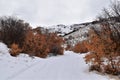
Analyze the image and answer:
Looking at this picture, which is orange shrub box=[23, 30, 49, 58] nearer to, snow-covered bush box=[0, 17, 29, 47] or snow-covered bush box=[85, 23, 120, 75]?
snow-covered bush box=[0, 17, 29, 47]

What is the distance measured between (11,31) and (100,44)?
29330 millimetres

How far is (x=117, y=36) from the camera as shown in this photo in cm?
3278

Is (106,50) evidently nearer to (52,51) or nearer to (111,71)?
(111,71)

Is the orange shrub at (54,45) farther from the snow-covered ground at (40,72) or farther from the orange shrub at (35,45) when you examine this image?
the snow-covered ground at (40,72)

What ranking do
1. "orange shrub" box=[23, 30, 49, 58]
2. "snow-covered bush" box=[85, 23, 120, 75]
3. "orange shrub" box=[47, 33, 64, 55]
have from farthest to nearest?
"orange shrub" box=[47, 33, 64, 55] < "orange shrub" box=[23, 30, 49, 58] < "snow-covered bush" box=[85, 23, 120, 75]

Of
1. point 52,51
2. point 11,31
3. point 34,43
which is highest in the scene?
point 11,31

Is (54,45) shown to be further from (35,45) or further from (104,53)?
(104,53)

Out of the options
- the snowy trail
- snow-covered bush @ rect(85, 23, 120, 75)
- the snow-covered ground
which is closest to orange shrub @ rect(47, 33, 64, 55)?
the snow-covered ground

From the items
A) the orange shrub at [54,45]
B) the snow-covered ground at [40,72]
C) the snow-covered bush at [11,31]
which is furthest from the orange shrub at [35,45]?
the snow-covered ground at [40,72]

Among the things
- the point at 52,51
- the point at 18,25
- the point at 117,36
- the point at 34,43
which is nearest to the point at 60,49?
the point at 52,51

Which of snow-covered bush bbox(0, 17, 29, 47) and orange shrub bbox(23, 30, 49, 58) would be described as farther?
orange shrub bbox(23, 30, 49, 58)

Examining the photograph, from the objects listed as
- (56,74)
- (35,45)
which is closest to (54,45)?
(35,45)

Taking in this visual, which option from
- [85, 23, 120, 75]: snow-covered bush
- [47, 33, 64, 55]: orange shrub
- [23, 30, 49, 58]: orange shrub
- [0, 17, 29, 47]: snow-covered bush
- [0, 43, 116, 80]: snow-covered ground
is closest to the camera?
[0, 43, 116, 80]: snow-covered ground

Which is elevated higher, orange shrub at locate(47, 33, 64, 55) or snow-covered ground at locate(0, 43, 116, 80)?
snow-covered ground at locate(0, 43, 116, 80)
